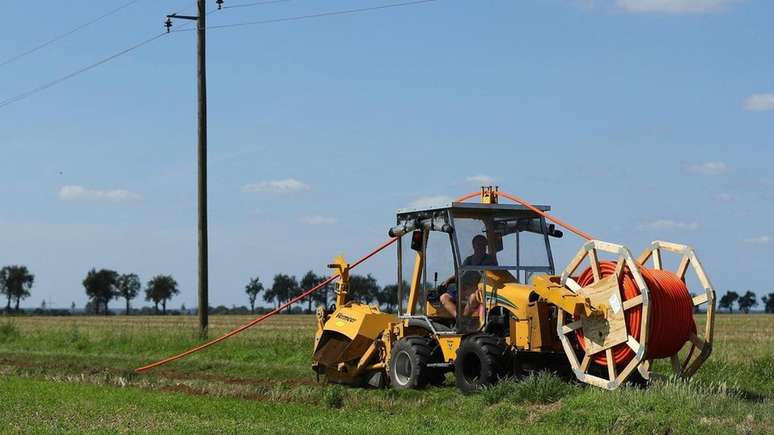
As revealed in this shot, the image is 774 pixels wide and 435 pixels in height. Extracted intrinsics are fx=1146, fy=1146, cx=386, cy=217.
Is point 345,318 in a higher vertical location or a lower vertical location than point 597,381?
higher

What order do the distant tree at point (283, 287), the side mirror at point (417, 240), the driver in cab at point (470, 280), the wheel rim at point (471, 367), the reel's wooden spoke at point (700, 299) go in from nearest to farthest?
the reel's wooden spoke at point (700, 299), the wheel rim at point (471, 367), the driver in cab at point (470, 280), the side mirror at point (417, 240), the distant tree at point (283, 287)

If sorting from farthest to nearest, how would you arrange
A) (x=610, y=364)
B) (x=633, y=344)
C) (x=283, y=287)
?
(x=283, y=287)
(x=610, y=364)
(x=633, y=344)

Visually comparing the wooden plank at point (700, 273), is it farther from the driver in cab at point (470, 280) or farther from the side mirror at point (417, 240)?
the side mirror at point (417, 240)

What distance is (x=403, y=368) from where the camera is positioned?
17531mm

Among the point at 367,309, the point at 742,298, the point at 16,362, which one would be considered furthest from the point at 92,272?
the point at 367,309

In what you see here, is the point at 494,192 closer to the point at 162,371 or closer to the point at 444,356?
the point at 444,356

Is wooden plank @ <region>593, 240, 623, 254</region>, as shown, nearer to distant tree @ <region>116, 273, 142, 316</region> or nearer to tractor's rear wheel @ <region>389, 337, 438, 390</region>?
tractor's rear wheel @ <region>389, 337, 438, 390</region>

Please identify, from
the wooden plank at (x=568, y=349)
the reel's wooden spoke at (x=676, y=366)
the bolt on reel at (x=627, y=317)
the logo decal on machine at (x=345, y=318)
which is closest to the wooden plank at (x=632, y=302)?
the bolt on reel at (x=627, y=317)

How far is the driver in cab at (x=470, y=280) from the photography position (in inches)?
660

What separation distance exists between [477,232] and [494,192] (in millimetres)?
819

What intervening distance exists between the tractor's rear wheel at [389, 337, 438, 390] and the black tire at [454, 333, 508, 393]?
2.54 feet

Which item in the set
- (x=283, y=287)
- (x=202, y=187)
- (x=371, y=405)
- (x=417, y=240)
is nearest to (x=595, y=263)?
(x=417, y=240)

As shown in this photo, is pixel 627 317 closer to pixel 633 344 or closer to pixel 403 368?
pixel 633 344

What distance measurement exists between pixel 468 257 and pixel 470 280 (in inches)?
14.7
